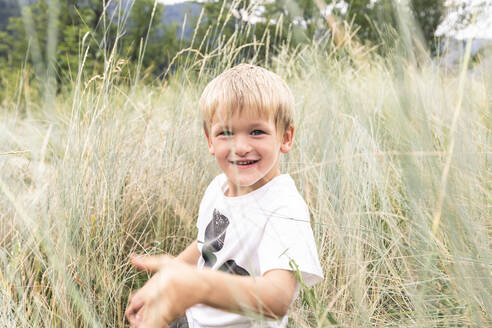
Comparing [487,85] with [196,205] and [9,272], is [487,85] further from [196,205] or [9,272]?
A: [9,272]

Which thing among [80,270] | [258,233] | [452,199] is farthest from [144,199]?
[452,199]

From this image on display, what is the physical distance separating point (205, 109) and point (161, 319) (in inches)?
24.1

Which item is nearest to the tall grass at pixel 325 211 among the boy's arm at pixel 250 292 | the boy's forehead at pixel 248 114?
the boy's arm at pixel 250 292

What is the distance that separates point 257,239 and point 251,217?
0.06 m

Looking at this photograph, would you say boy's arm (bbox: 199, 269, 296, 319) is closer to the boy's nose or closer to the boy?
the boy

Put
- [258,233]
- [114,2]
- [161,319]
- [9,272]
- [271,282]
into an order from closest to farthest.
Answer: [161,319]
[271,282]
[258,233]
[9,272]
[114,2]

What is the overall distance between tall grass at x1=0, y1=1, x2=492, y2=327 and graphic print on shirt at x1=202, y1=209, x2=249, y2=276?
12 centimetres

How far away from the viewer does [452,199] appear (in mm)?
708

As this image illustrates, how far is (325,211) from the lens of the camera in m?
1.38

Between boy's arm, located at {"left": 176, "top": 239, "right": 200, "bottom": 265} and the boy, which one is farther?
boy's arm, located at {"left": 176, "top": 239, "right": 200, "bottom": 265}

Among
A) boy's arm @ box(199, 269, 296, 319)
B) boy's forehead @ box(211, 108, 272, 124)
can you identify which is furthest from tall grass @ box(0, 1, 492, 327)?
boy's forehead @ box(211, 108, 272, 124)

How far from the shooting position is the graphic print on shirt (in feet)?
3.61

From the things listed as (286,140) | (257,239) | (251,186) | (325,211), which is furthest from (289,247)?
(325,211)

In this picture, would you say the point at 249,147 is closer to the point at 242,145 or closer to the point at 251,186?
the point at 242,145
